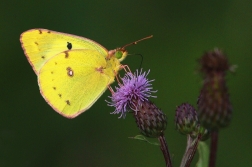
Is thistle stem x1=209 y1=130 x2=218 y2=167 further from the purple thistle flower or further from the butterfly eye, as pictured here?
the butterfly eye

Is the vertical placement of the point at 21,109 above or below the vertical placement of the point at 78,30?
below

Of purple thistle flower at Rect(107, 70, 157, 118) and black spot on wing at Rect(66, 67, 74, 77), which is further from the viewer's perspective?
black spot on wing at Rect(66, 67, 74, 77)

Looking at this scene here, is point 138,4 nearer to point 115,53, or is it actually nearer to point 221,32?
point 221,32

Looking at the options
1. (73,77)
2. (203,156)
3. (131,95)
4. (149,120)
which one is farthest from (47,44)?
(203,156)

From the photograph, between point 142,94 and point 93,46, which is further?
point 93,46

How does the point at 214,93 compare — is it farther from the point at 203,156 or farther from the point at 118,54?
the point at 118,54

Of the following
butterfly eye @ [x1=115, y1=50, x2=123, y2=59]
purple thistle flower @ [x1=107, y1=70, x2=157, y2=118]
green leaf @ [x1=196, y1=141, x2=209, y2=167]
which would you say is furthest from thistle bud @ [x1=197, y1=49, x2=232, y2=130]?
butterfly eye @ [x1=115, y1=50, x2=123, y2=59]

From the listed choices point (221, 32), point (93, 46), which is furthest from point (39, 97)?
point (221, 32)
